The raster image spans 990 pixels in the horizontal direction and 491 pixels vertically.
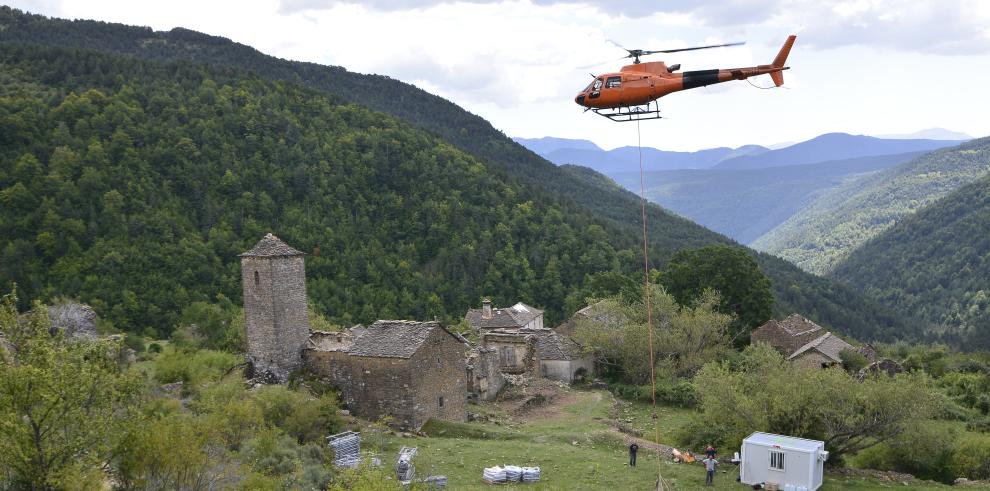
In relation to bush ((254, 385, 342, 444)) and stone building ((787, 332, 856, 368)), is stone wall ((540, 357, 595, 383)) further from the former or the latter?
bush ((254, 385, 342, 444))

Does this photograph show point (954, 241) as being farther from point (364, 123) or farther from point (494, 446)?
point (494, 446)

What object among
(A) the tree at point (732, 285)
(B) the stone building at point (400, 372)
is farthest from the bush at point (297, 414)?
(A) the tree at point (732, 285)

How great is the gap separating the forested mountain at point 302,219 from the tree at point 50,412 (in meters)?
42.1

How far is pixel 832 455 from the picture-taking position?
81.8 feet

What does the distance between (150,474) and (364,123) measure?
267 feet

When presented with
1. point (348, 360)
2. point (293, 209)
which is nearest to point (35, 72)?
point (293, 209)

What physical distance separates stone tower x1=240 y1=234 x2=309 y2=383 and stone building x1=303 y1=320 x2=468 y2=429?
1.12 meters

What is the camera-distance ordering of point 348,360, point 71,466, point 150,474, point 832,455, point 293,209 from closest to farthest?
1. point 71,466
2. point 150,474
3. point 832,455
4. point 348,360
5. point 293,209

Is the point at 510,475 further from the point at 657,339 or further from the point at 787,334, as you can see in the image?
the point at 787,334

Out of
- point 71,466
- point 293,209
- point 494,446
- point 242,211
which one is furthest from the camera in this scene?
point 293,209

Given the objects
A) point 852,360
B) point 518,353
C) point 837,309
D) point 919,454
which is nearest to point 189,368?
point 518,353

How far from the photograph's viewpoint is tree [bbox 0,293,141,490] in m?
13.8

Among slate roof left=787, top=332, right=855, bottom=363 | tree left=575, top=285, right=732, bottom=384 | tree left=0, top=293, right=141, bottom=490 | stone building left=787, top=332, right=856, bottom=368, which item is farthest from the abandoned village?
slate roof left=787, top=332, right=855, bottom=363

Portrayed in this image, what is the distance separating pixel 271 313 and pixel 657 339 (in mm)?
23724
